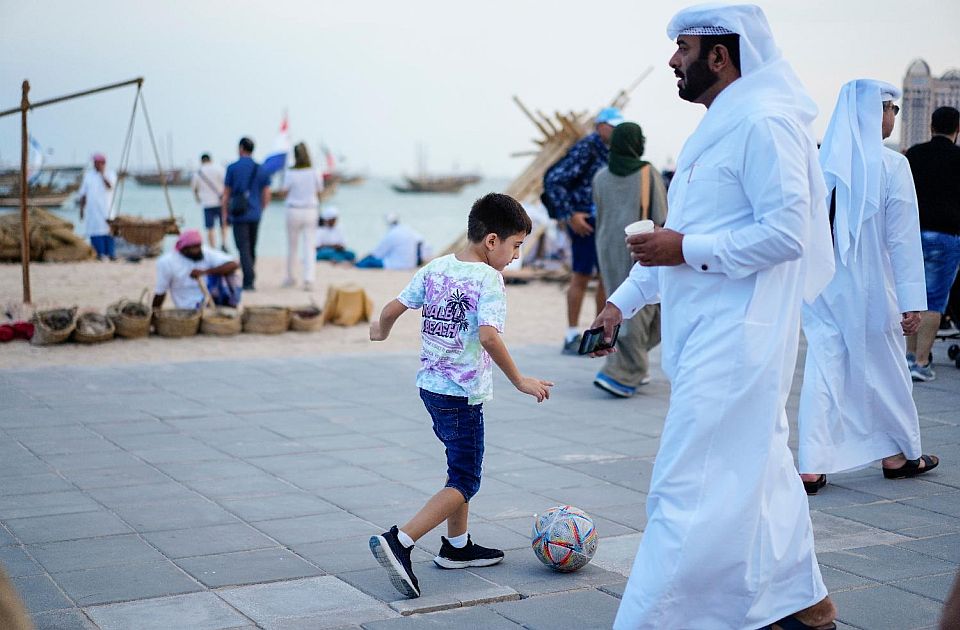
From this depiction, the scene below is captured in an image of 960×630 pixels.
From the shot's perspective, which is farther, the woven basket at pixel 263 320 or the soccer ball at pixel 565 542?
the woven basket at pixel 263 320

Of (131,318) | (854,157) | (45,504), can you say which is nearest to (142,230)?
(131,318)

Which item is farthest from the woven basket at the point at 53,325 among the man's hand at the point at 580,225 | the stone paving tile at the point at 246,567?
the stone paving tile at the point at 246,567

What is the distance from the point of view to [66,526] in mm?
5016

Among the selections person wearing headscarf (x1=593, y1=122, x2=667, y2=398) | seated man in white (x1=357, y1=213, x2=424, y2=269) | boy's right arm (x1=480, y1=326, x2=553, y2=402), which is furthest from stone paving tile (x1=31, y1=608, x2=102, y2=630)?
seated man in white (x1=357, y1=213, x2=424, y2=269)

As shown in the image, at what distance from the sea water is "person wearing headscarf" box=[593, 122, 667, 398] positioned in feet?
5.44

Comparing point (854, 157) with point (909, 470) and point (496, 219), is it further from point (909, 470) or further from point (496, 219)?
point (496, 219)

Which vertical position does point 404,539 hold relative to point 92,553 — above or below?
above

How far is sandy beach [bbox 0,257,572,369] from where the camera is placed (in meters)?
10.4

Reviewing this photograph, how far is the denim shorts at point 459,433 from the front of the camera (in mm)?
4309

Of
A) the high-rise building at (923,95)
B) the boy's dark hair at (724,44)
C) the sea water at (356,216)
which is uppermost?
Answer: the high-rise building at (923,95)

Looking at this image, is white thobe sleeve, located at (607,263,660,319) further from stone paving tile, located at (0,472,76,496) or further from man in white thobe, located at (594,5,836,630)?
stone paving tile, located at (0,472,76,496)

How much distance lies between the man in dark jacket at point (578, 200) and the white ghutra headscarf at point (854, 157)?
4358 millimetres

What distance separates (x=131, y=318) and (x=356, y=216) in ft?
217

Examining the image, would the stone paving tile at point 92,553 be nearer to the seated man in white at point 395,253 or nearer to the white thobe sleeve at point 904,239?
the white thobe sleeve at point 904,239
